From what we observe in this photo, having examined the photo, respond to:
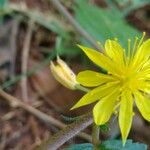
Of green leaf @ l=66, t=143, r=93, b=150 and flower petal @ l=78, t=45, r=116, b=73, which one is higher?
flower petal @ l=78, t=45, r=116, b=73

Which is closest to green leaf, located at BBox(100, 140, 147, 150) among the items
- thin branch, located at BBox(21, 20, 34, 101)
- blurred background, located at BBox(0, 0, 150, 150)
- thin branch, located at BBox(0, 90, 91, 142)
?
→ blurred background, located at BBox(0, 0, 150, 150)

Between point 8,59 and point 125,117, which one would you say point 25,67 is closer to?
point 8,59

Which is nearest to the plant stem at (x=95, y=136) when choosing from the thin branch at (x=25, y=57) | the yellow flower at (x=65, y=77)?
the yellow flower at (x=65, y=77)

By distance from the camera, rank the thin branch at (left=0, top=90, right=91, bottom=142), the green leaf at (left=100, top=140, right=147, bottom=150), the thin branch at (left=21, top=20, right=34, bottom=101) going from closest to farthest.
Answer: the green leaf at (left=100, top=140, right=147, bottom=150)
the thin branch at (left=0, top=90, right=91, bottom=142)
the thin branch at (left=21, top=20, right=34, bottom=101)

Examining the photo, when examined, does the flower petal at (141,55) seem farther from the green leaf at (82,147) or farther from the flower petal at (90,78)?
the green leaf at (82,147)

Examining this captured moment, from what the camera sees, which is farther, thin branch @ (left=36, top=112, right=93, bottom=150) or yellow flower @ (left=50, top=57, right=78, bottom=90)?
yellow flower @ (left=50, top=57, right=78, bottom=90)

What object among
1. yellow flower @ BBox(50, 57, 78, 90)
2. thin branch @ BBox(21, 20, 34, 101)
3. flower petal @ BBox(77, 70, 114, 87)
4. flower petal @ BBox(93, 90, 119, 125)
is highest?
thin branch @ BBox(21, 20, 34, 101)

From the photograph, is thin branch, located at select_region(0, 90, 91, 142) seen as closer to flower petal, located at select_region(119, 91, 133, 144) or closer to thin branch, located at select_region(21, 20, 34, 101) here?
thin branch, located at select_region(21, 20, 34, 101)

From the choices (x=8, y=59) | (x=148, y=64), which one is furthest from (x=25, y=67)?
(x=148, y=64)
